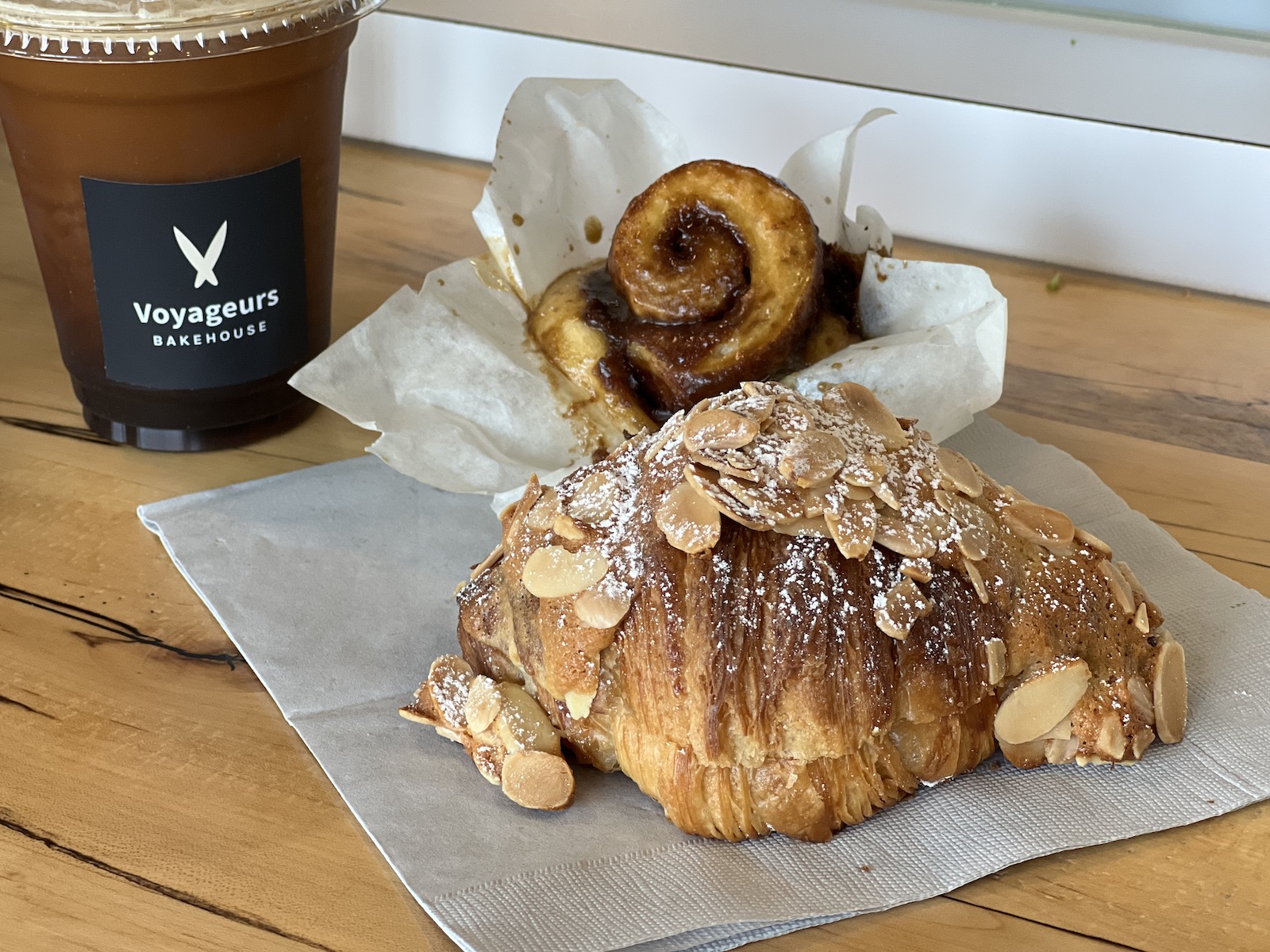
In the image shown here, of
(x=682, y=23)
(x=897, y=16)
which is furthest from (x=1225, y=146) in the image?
(x=682, y=23)

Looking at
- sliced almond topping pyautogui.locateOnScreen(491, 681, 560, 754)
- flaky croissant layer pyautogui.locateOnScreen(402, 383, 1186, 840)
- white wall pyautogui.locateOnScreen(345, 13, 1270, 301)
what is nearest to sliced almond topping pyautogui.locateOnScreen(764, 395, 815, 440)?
flaky croissant layer pyautogui.locateOnScreen(402, 383, 1186, 840)

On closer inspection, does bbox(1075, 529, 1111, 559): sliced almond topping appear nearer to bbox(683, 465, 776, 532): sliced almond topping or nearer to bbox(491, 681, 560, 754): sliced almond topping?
bbox(683, 465, 776, 532): sliced almond topping

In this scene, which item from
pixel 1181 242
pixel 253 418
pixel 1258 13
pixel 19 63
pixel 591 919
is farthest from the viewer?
pixel 1181 242

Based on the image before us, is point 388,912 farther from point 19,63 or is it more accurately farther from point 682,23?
point 682,23

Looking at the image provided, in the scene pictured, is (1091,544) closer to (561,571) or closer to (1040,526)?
(1040,526)

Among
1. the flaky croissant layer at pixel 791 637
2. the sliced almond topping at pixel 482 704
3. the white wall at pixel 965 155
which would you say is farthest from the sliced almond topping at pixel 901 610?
the white wall at pixel 965 155

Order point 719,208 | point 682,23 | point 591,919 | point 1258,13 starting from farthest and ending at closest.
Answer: point 682,23, point 1258,13, point 719,208, point 591,919
